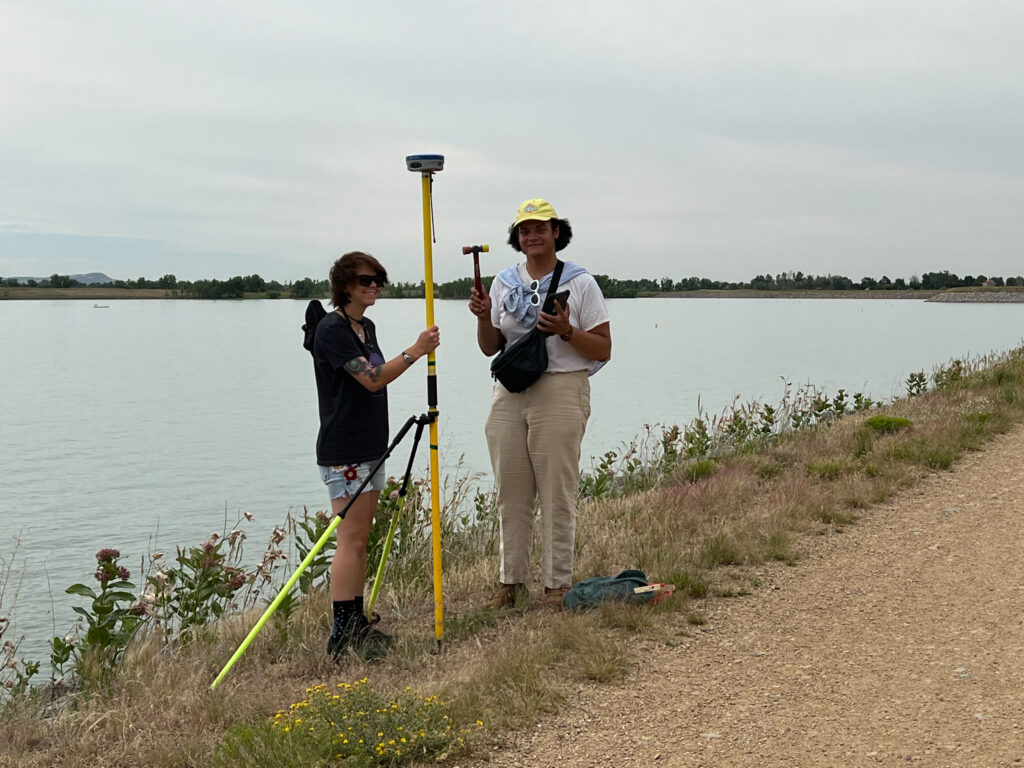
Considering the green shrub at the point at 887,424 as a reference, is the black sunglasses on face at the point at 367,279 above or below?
above

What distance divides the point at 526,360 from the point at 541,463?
1.96ft

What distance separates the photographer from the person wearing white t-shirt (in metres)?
5.13

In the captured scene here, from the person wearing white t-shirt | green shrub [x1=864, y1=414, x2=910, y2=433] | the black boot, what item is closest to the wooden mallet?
the person wearing white t-shirt

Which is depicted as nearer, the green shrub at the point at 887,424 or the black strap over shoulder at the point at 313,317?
the black strap over shoulder at the point at 313,317

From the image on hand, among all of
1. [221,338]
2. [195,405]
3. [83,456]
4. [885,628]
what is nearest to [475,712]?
[885,628]

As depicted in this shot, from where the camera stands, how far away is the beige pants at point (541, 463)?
5.18 metres

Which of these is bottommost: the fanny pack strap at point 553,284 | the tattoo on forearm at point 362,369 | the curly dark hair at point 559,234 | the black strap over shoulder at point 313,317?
the tattoo on forearm at point 362,369

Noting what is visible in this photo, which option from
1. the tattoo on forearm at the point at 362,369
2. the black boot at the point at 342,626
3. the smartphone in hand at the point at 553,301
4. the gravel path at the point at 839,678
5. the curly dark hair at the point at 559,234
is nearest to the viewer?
the gravel path at the point at 839,678

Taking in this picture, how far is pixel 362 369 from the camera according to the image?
14.7 ft

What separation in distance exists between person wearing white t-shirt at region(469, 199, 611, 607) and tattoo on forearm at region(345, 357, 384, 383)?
2.59 feet

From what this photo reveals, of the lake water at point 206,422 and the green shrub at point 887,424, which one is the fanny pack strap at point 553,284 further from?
the green shrub at point 887,424

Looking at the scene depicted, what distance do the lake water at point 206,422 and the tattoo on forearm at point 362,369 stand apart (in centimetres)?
432

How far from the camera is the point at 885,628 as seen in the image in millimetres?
5047

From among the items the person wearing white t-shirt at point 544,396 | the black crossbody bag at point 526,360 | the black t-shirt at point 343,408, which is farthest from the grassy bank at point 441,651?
the black crossbody bag at point 526,360
